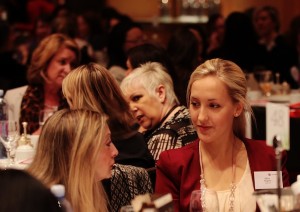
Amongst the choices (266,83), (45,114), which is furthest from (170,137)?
(266,83)

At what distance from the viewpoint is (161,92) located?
5.32 m

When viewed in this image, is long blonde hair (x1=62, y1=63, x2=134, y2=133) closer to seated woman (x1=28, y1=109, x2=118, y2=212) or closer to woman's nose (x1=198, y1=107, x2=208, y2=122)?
woman's nose (x1=198, y1=107, x2=208, y2=122)

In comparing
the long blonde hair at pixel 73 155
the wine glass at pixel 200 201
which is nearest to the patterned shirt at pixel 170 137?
the wine glass at pixel 200 201

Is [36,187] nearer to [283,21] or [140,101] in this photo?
[140,101]

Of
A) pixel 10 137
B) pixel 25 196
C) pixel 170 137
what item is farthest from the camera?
pixel 10 137

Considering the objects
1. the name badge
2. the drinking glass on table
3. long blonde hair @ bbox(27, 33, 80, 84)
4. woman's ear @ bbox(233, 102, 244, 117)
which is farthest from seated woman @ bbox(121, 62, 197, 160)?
long blonde hair @ bbox(27, 33, 80, 84)

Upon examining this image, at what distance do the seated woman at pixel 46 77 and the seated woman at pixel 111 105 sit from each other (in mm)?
1749

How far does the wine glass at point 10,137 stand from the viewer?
4945 mm

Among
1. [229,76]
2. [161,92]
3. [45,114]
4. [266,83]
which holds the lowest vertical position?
[266,83]

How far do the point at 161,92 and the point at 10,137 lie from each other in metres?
1.00

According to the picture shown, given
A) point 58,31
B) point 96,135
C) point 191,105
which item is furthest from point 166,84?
point 58,31

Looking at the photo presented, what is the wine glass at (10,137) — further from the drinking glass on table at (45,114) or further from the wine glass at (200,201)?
the wine glass at (200,201)

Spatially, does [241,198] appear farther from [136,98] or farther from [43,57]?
[43,57]

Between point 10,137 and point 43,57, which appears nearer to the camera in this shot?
point 10,137
